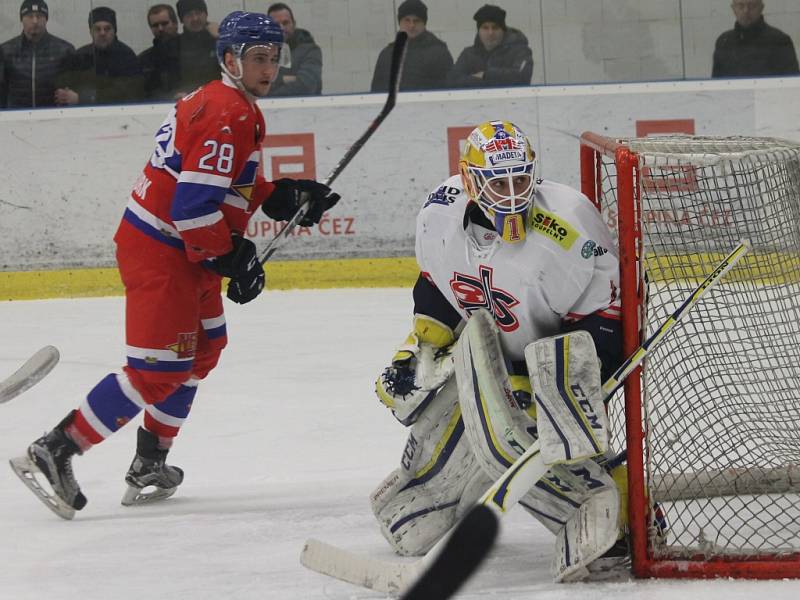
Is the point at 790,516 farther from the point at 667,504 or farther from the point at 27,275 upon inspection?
the point at 27,275

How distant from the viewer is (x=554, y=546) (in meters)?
2.47

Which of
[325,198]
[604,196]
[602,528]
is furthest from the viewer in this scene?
[325,198]

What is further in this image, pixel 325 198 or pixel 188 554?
pixel 325 198

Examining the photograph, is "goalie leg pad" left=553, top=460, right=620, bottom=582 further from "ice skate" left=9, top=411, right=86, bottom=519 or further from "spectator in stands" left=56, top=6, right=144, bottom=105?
"spectator in stands" left=56, top=6, right=144, bottom=105

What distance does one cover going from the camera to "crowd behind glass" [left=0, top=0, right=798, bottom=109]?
18.6 ft

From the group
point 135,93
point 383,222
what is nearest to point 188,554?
point 383,222

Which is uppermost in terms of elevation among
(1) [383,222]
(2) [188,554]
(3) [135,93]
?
(3) [135,93]

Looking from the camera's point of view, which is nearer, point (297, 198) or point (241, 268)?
point (241, 268)

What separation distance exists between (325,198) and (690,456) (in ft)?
3.56

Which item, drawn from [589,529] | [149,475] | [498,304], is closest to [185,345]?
[149,475]

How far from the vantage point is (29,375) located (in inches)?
135

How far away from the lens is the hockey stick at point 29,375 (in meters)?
3.42

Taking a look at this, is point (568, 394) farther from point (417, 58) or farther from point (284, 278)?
point (417, 58)

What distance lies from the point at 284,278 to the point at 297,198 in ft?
8.23
